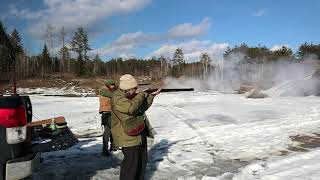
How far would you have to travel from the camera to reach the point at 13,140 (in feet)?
15.9

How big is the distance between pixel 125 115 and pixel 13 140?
1368 mm

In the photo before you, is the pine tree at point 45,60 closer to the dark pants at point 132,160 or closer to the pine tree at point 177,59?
the pine tree at point 177,59

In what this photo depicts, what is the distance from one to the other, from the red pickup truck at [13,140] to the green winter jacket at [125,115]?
115 centimetres

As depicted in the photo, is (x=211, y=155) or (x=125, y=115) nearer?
(x=125, y=115)

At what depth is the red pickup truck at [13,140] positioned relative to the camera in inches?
187

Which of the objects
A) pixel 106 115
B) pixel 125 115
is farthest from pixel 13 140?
pixel 106 115

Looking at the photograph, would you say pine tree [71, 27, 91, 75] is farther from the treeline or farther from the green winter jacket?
the green winter jacket

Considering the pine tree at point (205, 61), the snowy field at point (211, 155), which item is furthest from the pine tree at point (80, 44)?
the snowy field at point (211, 155)

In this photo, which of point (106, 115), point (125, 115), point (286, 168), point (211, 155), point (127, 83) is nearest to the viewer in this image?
point (125, 115)

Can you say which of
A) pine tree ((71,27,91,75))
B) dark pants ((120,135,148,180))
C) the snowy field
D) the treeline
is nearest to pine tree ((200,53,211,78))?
the treeline

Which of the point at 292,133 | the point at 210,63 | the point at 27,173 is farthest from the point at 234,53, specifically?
the point at 27,173

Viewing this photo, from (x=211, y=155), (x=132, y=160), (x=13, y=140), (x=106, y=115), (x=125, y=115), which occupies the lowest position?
(x=211, y=155)

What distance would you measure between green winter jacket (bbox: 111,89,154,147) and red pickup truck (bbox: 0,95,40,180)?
1.15 meters

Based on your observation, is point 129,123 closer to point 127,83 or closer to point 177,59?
point 127,83
